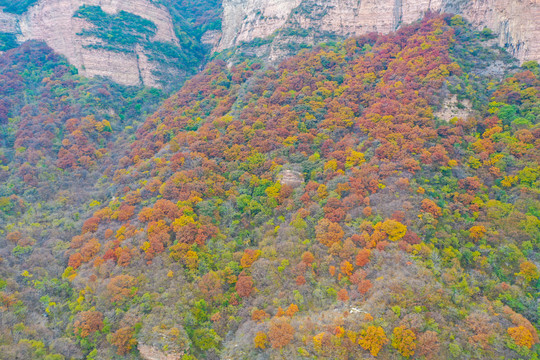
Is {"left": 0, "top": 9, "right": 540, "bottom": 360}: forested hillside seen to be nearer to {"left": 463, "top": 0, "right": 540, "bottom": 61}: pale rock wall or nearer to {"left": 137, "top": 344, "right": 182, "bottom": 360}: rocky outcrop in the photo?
{"left": 137, "top": 344, "right": 182, "bottom": 360}: rocky outcrop

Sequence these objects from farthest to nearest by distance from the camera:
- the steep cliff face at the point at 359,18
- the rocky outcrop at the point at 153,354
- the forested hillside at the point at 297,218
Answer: the steep cliff face at the point at 359,18
the rocky outcrop at the point at 153,354
the forested hillside at the point at 297,218

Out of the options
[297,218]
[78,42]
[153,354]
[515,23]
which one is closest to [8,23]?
[78,42]

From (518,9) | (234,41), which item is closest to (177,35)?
(234,41)

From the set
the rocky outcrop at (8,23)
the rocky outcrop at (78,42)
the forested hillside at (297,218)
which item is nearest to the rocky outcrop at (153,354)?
the forested hillside at (297,218)

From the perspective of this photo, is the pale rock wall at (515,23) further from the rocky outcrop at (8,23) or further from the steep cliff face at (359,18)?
the rocky outcrop at (8,23)

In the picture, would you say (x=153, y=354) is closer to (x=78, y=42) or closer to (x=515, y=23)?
(x=515, y=23)

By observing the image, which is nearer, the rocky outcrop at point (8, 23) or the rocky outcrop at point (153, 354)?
the rocky outcrop at point (153, 354)
